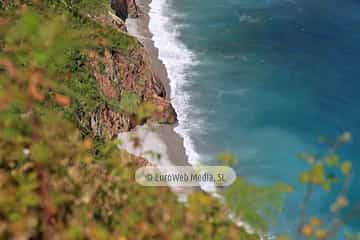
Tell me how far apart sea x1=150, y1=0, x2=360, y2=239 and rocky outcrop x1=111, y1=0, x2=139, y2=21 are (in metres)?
1.69

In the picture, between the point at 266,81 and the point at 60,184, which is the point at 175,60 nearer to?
the point at 266,81

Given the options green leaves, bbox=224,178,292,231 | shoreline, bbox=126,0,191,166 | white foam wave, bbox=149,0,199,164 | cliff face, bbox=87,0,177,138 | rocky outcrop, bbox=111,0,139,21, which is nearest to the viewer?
green leaves, bbox=224,178,292,231

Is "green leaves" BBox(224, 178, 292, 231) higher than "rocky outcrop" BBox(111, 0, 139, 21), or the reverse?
"green leaves" BBox(224, 178, 292, 231)

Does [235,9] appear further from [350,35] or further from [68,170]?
[68,170]

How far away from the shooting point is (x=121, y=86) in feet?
92.7

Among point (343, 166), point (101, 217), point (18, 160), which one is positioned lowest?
point (101, 217)

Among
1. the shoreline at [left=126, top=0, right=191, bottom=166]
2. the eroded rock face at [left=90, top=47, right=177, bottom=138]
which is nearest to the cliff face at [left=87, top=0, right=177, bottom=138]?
the eroded rock face at [left=90, top=47, right=177, bottom=138]

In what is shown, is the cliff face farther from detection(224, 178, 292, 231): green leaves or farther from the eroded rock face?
detection(224, 178, 292, 231): green leaves

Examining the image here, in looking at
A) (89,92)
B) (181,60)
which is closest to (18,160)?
(89,92)

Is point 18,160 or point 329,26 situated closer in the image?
point 18,160

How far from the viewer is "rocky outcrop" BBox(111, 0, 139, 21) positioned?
40406 millimetres

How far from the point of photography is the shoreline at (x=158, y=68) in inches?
1112

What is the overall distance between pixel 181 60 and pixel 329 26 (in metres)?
15.2

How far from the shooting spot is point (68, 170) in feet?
21.1
